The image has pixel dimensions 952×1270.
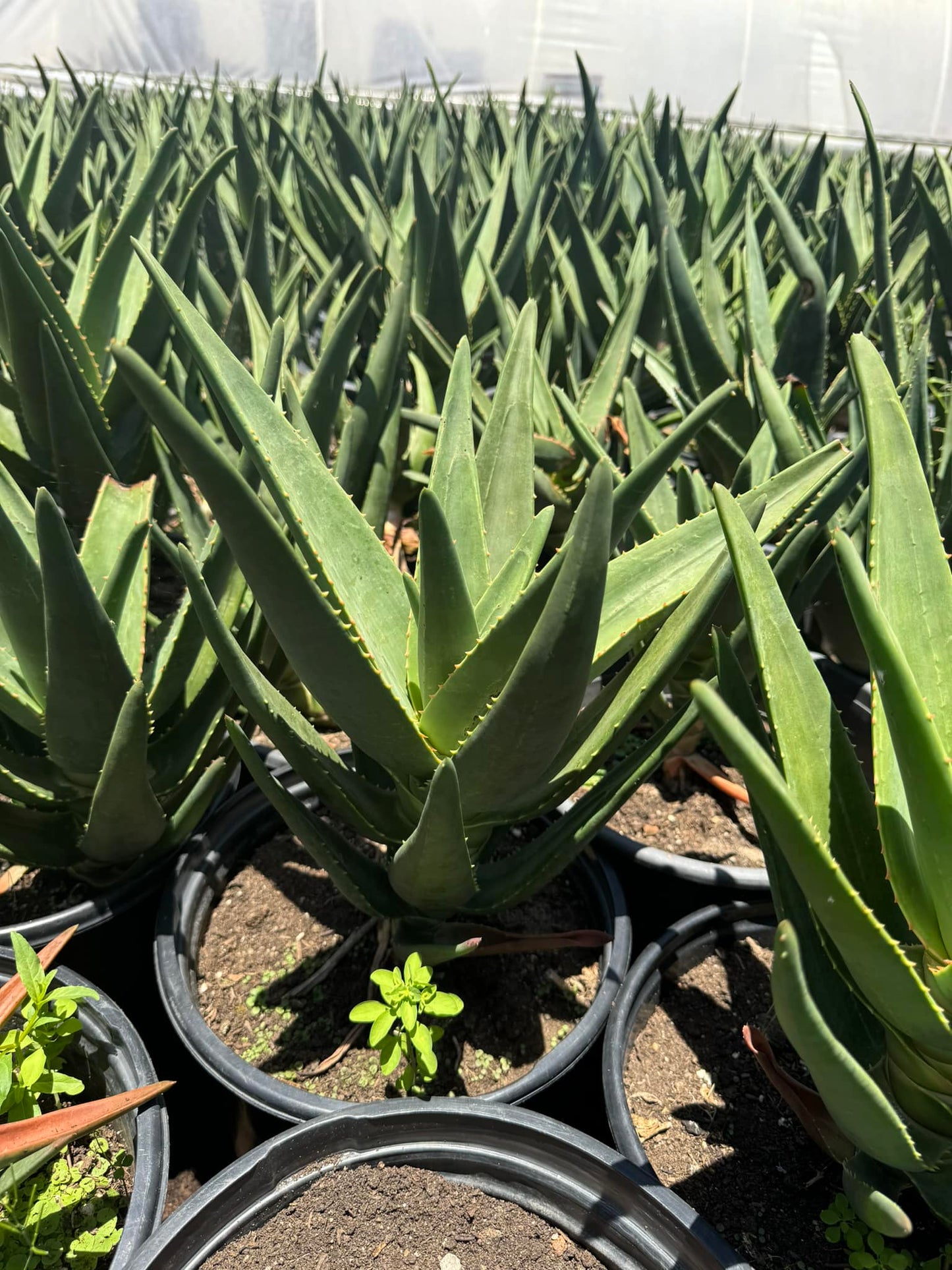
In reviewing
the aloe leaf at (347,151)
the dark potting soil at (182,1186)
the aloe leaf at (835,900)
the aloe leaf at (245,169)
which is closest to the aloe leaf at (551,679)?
the aloe leaf at (835,900)

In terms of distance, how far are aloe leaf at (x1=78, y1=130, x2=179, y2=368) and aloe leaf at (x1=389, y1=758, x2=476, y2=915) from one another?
0.81 m

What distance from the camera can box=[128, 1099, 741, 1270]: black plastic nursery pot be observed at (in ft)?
1.73

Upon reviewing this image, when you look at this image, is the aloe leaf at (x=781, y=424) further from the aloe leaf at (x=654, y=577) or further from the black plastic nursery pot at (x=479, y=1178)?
the black plastic nursery pot at (x=479, y=1178)

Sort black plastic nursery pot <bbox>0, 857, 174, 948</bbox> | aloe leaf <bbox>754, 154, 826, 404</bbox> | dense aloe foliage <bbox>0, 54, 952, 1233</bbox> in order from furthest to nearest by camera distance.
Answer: aloe leaf <bbox>754, 154, 826, 404</bbox> < black plastic nursery pot <bbox>0, 857, 174, 948</bbox> < dense aloe foliage <bbox>0, 54, 952, 1233</bbox>

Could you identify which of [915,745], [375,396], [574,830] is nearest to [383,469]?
[375,396]

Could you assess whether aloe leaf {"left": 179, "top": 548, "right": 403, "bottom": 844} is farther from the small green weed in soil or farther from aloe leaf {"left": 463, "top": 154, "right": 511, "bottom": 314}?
aloe leaf {"left": 463, "top": 154, "right": 511, "bottom": 314}

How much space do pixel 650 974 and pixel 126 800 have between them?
499 millimetres

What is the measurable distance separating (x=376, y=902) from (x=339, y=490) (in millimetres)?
336

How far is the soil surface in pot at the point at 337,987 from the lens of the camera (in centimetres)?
74

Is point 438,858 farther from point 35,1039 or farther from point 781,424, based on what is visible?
point 781,424

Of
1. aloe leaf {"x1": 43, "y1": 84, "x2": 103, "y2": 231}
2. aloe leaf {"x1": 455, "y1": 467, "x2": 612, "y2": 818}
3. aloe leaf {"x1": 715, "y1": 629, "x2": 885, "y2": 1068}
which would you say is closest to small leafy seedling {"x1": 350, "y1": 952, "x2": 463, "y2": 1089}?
aloe leaf {"x1": 455, "y1": 467, "x2": 612, "y2": 818}

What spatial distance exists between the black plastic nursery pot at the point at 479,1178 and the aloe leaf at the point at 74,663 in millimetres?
356

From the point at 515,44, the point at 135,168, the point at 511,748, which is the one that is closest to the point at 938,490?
the point at 511,748

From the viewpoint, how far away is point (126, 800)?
734 millimetres
